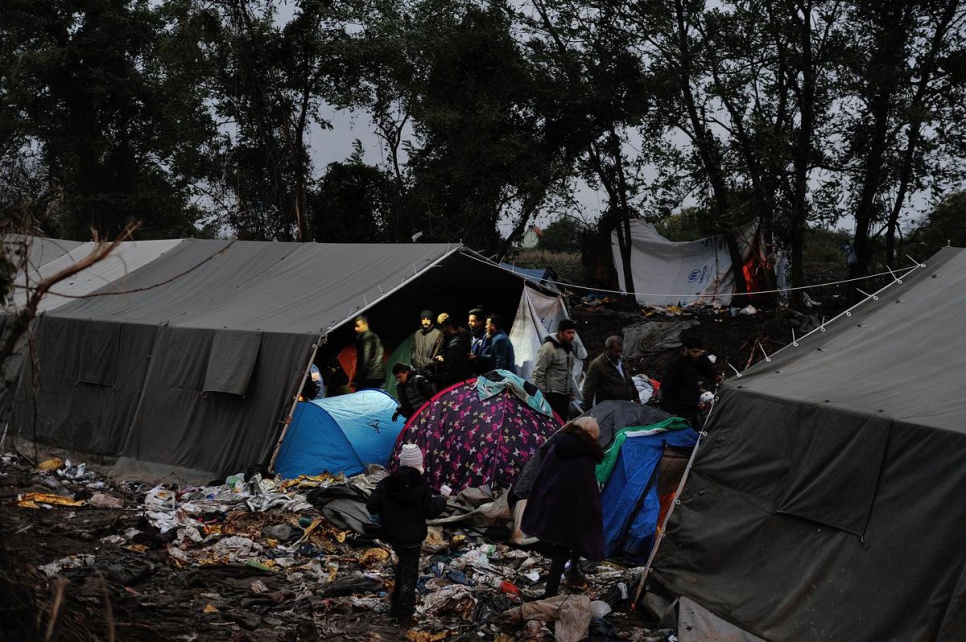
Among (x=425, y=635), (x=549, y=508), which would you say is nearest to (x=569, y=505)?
(x=549, y=508)

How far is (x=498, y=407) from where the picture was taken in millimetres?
9414

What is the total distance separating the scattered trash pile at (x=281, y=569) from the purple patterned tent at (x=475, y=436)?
0.35 metres

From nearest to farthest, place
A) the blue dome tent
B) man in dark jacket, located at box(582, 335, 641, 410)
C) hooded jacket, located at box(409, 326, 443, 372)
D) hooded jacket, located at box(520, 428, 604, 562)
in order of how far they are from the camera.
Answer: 1. hooded jacket, located at box(520, 428, 604, 562)
2. man in dark jacket, located at box(582, 335, 641, 410)
3. the blue dome tent
4. hooded jacket, located at box(409, 326, 443, 372)

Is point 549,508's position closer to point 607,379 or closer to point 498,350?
point 607,379

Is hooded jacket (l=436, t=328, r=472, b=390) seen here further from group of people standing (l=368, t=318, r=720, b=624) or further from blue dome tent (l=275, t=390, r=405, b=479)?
group of people standing (l=368, t=318, r=720, b=624)

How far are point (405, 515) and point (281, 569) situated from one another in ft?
5.74

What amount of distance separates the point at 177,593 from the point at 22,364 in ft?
25.9

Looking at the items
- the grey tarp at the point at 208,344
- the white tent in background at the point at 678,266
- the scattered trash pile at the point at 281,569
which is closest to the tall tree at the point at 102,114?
the white tent in background at the point at 678,266

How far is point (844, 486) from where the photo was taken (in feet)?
18.5

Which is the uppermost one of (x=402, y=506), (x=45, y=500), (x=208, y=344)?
(x=208, y=344)

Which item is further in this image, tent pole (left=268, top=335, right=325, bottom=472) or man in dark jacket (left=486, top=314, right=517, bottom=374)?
man in dark jacket (left=486, top=314, right=517, bottom=374)

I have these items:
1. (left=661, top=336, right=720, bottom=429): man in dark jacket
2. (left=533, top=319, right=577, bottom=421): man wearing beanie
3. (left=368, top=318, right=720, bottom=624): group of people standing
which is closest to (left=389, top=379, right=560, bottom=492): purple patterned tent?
(left=533, top=319, right=577, bottom=421): man wearing beanie

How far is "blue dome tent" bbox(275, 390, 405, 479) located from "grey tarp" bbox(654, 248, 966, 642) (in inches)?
179

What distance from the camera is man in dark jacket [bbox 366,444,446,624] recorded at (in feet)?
21.0
